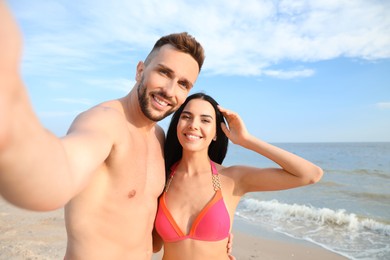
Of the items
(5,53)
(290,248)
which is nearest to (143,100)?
(5,53)

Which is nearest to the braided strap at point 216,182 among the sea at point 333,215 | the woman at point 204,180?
the woman at point 204,180

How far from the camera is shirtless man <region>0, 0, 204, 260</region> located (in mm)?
721

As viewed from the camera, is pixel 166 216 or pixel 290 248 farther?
pixel 290 248

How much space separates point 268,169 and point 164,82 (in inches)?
52.7

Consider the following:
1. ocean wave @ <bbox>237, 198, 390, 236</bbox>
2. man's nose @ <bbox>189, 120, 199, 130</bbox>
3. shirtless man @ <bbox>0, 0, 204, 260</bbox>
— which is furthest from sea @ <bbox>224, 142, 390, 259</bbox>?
shirtless man @ <bbox>0, 0, 204, 260</bbox>

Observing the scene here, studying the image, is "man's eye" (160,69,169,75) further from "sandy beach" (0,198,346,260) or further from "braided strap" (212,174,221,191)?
"sandy beach" (0,198,346,260)

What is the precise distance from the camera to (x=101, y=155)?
1.62 m

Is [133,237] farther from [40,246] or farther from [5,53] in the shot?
[40,246]

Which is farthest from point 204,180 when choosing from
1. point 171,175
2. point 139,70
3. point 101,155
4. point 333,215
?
point 333,215

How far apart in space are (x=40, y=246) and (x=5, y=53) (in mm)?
5936

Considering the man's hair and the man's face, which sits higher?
the man's hair

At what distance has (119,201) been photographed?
2277 mm

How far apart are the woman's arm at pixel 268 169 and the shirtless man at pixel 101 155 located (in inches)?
28.6

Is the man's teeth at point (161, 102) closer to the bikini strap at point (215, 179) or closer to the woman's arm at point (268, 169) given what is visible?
the woman's arm at point (268, 169)
